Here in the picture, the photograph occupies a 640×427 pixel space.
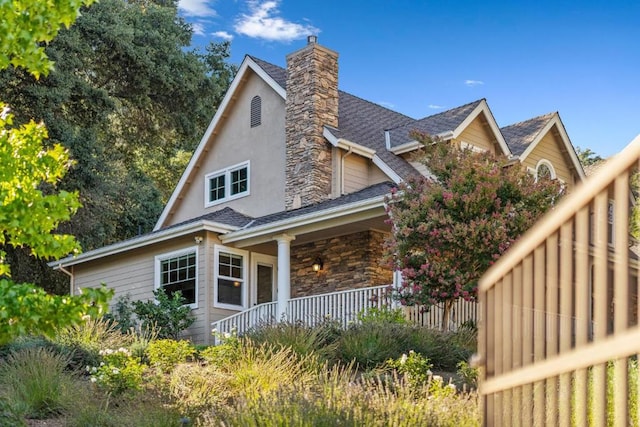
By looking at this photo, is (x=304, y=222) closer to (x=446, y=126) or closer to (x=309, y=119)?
(x=309, y=119)

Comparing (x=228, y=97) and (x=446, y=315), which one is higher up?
(x=228, y=97)

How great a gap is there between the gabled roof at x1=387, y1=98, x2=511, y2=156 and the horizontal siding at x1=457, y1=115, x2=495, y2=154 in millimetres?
156

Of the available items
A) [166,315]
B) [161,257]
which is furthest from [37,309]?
[161,257]

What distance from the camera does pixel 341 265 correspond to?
17.9m

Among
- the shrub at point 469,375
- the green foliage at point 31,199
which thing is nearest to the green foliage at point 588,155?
the shrub at point 469,375

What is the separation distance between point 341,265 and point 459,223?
16.5 ft

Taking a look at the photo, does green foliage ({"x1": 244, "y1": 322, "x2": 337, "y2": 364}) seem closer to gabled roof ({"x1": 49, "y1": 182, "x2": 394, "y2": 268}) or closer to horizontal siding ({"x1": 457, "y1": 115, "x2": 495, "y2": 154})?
gabled roof ({"x1": 49, "y1": 182, "x2": 394, "y2": 268})

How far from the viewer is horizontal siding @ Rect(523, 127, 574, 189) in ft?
67.5

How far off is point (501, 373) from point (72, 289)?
1941 centimetres

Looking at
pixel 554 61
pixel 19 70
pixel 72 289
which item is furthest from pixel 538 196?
pixel 19 70

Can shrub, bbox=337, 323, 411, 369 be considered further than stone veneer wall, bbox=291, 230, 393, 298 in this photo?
No

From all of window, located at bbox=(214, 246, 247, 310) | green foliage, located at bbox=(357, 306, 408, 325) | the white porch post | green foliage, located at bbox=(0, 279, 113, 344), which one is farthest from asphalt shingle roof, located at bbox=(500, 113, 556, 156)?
green foliage, located at bbox=(0, 279, 113, 344)

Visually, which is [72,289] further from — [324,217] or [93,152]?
[324,217]

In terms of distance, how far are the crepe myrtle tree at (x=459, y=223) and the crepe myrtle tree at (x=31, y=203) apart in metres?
7.57
